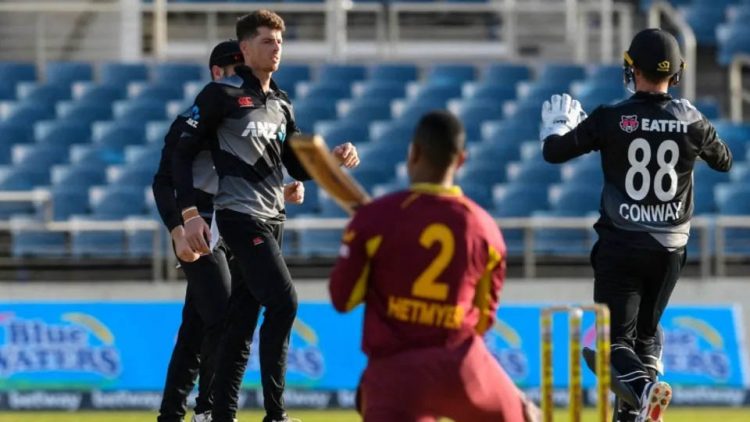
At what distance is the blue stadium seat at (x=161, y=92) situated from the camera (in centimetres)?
2045

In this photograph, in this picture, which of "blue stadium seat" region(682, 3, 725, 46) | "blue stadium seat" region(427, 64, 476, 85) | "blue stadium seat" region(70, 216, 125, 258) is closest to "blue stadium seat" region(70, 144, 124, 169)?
"blue stadium seat" region(70, 216, 125, 258)

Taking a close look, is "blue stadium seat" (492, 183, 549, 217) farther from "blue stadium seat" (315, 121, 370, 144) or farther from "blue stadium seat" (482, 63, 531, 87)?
"blue stadium seat" (482, 63, 531, 87)

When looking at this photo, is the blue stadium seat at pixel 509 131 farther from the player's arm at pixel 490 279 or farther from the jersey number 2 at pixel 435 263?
the jersey number 2 at pixel 435 263

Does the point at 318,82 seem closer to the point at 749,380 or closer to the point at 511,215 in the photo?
the point at 511,215

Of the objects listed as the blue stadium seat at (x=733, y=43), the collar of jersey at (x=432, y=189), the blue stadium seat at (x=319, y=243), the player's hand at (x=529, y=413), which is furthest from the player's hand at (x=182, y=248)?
the blue stadium seat at (x=733, y=43)

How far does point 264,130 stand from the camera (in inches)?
355

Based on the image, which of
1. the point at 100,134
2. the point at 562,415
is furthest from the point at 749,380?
the point at 100,134

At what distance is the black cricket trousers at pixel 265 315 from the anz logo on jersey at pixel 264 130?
46 cm

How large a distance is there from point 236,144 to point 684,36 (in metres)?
12.6

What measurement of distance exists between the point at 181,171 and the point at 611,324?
254cm

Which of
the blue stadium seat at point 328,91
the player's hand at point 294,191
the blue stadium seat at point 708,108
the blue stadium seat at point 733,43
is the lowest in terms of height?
the player's hand at point 294,191

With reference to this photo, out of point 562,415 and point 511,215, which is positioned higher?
point 511,215

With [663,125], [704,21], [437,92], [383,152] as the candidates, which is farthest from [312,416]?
[704,21]

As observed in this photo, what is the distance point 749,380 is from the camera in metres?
16.4
